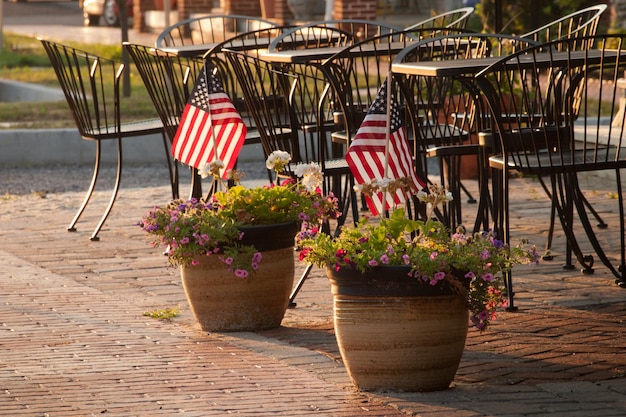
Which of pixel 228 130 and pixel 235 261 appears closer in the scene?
pixel 235 261

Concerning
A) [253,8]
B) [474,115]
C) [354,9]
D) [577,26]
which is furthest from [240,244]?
[253,8]

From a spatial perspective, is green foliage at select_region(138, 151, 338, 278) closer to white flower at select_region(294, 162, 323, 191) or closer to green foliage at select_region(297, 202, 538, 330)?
white flower at select_region(294, 162, 323, 191)

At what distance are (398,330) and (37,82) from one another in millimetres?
13618

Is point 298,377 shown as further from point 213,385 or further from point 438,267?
point 438,267

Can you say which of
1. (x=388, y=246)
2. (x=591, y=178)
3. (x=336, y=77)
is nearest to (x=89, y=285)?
(x=336, y=77)

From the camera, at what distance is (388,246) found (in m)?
4.40

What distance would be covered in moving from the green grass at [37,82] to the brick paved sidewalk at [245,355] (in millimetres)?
6275

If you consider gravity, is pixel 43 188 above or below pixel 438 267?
below

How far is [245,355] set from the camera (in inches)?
196

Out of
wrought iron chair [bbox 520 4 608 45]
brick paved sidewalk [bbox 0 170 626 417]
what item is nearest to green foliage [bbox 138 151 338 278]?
brick paved sidewalk [bbox 0 170 626 417]

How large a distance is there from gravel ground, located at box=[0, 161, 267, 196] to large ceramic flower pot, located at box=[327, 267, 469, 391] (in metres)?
5.53

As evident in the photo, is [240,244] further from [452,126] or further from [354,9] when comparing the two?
[354,9]

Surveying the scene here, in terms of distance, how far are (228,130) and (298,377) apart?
177cm

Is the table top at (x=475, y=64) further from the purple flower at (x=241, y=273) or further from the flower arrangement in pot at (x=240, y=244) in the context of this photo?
the purple flower at (x=241, y=273)
